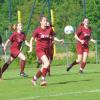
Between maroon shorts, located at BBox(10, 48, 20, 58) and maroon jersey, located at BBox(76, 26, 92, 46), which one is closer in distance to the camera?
maroon shorts, located at BBox(10, 48, 20, 58)

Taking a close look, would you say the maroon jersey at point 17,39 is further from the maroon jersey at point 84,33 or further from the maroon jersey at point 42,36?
the maroon jersey at point 42,36

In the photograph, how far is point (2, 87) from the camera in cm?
1503

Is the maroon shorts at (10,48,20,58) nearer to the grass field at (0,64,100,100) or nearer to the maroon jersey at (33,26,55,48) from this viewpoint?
the grass field at (0,64,100,100)

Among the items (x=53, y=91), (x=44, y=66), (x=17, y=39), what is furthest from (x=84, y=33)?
(x=53, y=91)

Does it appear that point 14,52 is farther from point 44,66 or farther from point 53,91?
point 53,91

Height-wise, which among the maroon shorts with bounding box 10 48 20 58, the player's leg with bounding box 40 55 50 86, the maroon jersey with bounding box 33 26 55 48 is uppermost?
the maroon jersey with bounding box 33 26 55 48

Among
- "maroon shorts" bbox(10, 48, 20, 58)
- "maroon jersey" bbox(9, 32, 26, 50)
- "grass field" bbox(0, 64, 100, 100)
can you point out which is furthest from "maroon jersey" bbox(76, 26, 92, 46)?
"grass field" bbox(0, 64, 100, 100)

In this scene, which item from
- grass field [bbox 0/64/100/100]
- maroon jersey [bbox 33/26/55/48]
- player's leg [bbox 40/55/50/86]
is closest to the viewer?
grass field [bbox 0/64/100/100]

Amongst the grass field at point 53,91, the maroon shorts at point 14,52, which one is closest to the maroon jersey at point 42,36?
the grass field at point 53,91

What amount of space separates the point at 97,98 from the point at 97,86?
292cm

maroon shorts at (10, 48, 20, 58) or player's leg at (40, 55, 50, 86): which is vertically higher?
player's leg at (40, 55, 50, 86)

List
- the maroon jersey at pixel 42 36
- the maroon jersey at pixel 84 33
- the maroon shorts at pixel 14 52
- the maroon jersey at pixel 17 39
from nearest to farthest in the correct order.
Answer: the maroon jersey at pixel 42 36
the maroon shorts at pixel 14 52
the maroon jersey at pixel 17 39
the maroon jersey at pixel 84 33

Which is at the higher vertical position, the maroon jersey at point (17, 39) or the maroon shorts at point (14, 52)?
the maroon jersey at point (17, 39)

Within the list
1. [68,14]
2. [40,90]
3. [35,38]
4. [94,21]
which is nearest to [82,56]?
[35,38]
